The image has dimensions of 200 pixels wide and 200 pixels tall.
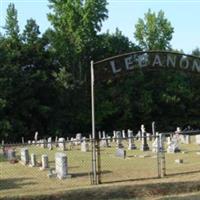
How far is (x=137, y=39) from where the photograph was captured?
7731 cm

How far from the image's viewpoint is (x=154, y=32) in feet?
250

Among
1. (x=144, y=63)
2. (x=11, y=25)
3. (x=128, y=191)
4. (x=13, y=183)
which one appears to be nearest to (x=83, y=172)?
(x=13, y=183)

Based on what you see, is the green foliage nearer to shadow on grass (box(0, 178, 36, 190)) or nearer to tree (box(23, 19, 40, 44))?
tree (box(23, 19, 40, 44))

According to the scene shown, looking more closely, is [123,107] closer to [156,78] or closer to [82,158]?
[156,78]

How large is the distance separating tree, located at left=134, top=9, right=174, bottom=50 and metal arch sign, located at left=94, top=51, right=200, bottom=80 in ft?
177

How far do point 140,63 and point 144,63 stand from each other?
243 millimetres

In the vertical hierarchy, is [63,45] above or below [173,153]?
above

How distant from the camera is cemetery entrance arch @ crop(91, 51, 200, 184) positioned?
19.7m

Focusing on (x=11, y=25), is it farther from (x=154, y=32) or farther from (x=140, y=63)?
(x=140, y=63)

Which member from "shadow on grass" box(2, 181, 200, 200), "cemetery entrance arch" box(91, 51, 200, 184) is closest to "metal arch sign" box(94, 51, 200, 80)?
"cemetery entrance arch" box(91, 51, 200, 184)

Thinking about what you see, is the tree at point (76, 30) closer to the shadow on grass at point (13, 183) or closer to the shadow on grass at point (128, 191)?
the shadow on grass at point (13, 183)

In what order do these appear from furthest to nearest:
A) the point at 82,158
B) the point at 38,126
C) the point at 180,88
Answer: the point at 180,88, the point at 38,126, the point at 82,158

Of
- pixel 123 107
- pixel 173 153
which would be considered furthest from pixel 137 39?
pixel 173 153

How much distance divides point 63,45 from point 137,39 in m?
12.2
